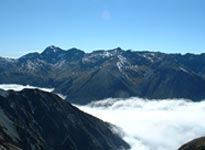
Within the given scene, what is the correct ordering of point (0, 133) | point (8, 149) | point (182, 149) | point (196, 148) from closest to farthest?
point (196, 148)
point (182, 149)
point (8, 149)
point (0, 133)

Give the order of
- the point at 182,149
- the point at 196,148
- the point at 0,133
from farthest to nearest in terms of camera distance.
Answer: the point at 0,133 → the point at 182,149 → the point at 196,148

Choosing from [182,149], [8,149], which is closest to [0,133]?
[8,149]

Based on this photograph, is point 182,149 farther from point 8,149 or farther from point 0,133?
point 0,133

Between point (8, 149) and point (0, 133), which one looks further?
point (0, 133)

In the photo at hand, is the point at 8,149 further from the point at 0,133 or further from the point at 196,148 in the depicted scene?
the point at 196,148

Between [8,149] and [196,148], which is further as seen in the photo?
[8,149]

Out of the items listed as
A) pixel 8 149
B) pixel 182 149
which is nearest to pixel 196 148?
pixel 182 149

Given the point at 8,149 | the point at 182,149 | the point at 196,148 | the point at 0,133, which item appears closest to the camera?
the point at 196,148

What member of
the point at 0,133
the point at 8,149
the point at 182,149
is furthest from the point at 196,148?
the point at 0,133
